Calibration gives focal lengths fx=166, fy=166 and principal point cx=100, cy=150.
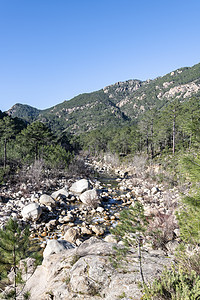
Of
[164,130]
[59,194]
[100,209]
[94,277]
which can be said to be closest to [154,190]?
[100,209]

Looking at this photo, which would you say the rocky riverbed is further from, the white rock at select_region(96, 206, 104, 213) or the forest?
the forest

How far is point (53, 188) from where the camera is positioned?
1902 cm

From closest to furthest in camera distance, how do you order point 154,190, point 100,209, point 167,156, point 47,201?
point 100,209 → point 47,201 → point 154,190 → point 167,156

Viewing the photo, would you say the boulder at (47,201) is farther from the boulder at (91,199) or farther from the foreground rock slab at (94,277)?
the foreground rock slab at (94,277)

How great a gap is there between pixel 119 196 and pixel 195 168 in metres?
12.8

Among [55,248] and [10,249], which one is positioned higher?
[10,249]

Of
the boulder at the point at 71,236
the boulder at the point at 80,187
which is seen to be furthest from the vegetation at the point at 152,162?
the boulder at the point at 80,187

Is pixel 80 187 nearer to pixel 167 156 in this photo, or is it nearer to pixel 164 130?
pixel 167 156

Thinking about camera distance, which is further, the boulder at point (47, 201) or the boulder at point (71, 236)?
the boulder at point (47, 201)

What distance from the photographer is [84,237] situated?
9.54m

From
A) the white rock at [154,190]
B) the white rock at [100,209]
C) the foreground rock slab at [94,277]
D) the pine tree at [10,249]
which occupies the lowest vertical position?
the white rock at [154,190]

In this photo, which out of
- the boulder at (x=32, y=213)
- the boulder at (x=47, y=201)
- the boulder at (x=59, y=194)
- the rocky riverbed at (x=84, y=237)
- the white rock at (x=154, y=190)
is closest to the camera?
the rocky riverbed at (x=84, y=237)

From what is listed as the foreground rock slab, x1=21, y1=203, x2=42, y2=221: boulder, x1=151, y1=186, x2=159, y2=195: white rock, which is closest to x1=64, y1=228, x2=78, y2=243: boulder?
x1=21, y1=203, x2=42, y2=221: boulder

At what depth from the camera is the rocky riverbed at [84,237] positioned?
11.4 ft
